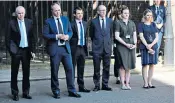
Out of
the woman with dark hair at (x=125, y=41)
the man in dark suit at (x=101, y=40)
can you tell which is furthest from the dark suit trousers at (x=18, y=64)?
the woman with dark hair at (x=125, y=41)

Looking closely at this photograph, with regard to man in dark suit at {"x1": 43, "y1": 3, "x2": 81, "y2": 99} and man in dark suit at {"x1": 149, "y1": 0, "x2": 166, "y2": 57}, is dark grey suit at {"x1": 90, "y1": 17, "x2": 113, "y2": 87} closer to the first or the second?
man in dark suit at {"x1": 43, "y1": 3, "x2": 81, "y2": 99}

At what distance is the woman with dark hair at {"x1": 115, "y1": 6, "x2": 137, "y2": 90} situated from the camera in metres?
8.15

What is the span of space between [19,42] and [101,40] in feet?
5.83

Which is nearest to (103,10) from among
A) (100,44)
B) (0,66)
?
(100,44)

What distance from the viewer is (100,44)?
808cm

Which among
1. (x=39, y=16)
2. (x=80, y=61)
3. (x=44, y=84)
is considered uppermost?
(x=39, y=16)

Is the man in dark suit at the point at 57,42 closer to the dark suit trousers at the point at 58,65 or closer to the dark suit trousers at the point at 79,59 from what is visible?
the dark suit trousers at the point at 58,65

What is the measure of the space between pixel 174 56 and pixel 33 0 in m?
4.64

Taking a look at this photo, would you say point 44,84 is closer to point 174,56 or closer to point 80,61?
point 80,61

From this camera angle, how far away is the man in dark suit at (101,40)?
8.07 m

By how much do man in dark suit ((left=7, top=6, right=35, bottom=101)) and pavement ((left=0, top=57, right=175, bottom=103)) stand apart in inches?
21.0

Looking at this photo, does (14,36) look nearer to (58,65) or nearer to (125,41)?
(58,65)

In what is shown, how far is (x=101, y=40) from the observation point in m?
8.06

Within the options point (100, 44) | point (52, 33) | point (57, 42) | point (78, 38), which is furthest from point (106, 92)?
point (52, 33)
